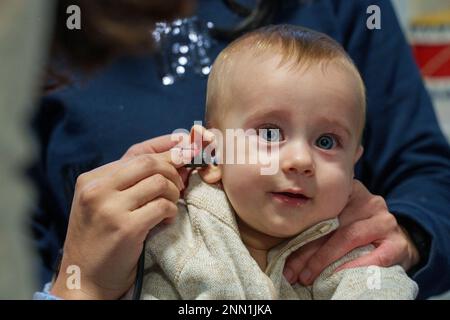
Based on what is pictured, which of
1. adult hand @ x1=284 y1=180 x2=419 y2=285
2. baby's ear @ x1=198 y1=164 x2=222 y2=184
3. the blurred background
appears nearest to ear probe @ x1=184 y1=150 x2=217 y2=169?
baby's ear @ x1=198 y1=164 x2=222 y2=184

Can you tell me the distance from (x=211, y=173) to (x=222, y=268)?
84 mm

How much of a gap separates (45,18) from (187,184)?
0.27 meters

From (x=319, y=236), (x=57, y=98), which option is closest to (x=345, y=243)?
(x=319, y=236)

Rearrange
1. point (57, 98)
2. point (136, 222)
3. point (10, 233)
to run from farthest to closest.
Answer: point (10, 233)
point (57, 98)
point (136, 222)

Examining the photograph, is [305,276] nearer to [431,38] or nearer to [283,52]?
[283,52]

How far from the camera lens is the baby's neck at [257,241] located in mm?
580

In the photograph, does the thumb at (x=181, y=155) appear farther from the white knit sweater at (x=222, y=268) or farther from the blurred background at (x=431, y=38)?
the blurred background at (x=431, y=38)

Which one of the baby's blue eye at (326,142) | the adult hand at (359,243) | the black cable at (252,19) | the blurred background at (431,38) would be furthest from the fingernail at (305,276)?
the blurred background at (431,38)

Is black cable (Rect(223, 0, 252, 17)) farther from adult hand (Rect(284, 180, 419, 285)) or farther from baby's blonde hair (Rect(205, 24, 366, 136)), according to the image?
adult hand (Rect(284, 180, 419, 285))

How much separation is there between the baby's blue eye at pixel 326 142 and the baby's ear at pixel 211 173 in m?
0.09

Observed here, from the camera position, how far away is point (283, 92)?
0.55m

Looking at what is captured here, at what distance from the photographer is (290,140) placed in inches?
21.7

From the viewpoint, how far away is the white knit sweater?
545 millimetres

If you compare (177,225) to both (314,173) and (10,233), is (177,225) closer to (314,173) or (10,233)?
(314,173)
